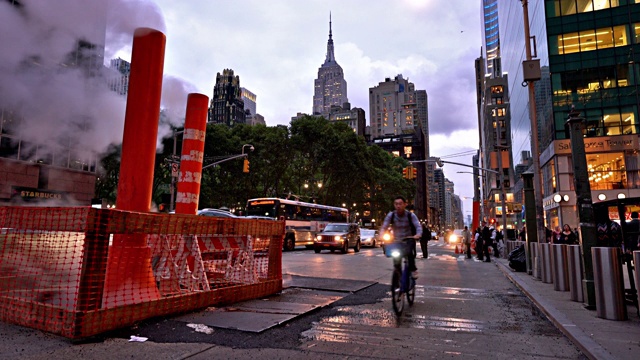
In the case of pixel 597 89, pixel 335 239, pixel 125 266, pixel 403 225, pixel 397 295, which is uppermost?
pixel 597 89

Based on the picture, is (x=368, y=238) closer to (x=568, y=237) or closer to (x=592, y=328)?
(x=568, y=237)

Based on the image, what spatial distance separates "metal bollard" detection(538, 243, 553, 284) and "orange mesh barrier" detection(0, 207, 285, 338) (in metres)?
6.97

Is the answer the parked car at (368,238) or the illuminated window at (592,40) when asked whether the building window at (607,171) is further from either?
the parked car at (368,238)

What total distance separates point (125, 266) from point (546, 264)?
9.94 m

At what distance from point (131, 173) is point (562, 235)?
1520 cm

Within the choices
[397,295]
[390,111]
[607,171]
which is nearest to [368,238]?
[607,171]

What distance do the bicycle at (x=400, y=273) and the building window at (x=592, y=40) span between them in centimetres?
3467

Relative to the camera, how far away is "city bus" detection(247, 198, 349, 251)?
81.8 ft

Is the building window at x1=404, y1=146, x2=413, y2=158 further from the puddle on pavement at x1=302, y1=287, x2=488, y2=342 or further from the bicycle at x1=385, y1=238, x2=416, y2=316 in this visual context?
the puddle on pavement at x1=302, y1=287, x2=488, y2=342

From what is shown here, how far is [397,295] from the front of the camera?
21.5 ft

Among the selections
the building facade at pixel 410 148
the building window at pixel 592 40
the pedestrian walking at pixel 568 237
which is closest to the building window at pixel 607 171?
the building window at pixel 592 40

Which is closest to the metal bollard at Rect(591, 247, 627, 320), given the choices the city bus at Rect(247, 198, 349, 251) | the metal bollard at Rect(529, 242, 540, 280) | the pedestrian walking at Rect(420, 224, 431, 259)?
the pedestrian walking at Rect(420, 224, 431, 259)

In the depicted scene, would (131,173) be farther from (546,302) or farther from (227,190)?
(227,190)

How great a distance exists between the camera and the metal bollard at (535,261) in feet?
38.3
